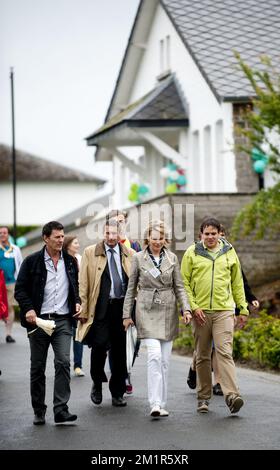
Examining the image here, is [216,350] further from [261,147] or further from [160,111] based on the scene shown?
[160,111]

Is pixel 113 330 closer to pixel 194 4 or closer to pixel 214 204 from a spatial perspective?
pixel 214 204

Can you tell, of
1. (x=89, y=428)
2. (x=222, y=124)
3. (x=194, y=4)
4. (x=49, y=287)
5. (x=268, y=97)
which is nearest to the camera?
(x=89, y=428)

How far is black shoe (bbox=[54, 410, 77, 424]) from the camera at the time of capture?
1090 centimetres

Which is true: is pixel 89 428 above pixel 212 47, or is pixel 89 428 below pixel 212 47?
A: below

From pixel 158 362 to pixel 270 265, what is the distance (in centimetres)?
1647

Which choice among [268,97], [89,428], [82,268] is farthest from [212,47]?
[89,428]

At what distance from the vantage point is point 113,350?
40.9 ft

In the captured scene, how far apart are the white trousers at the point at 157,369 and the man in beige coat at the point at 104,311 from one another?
75 centimetres

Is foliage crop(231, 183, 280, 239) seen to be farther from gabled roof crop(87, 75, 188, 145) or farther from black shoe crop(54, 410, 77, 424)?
black shoe crop(54, 410, 77, 424)

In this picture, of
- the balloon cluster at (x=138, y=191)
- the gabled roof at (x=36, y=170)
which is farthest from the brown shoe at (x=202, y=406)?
the gabled roof at (x=36, y=170)

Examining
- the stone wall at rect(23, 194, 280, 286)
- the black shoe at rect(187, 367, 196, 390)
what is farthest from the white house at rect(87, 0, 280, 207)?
the black shoe at rect(187, 367, 196, 390)

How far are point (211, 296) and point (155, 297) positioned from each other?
0.54m

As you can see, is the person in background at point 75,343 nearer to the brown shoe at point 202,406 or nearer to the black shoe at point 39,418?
the brown shoe at point 202,406

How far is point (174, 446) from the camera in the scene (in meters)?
9.54
